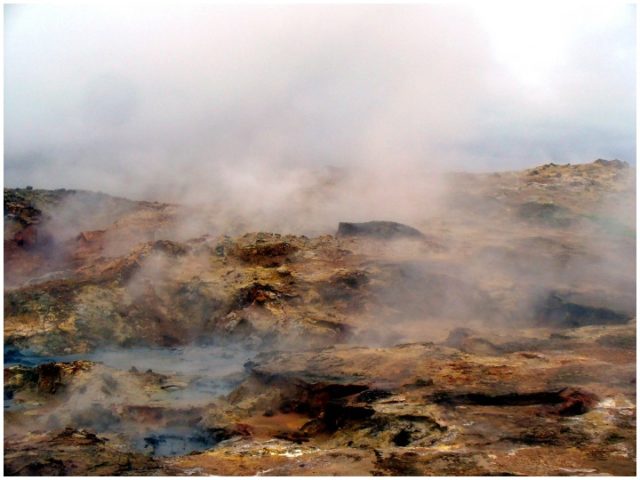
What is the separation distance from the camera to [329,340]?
19.6 metres

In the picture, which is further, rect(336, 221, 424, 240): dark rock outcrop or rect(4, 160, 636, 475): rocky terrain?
rect(336, 221, 424, 240): dark rock outcrop

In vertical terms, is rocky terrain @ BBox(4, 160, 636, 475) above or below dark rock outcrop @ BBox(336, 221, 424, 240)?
below

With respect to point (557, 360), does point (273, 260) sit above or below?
above

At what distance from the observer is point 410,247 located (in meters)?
27.3

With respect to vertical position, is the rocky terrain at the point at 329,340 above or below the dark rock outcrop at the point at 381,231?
below

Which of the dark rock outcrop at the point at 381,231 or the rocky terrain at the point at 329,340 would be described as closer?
the rocky terrain at the point at 329,340

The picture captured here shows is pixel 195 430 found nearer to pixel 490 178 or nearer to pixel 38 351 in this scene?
pixel 38 351

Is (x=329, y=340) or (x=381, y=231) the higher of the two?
(x=381, y=231)

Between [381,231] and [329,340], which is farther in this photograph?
[381,231]

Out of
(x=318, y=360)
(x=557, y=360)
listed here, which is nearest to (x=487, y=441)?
(x=557, y=360)

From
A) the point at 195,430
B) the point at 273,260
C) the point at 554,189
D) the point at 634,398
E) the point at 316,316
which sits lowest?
the point at 195,430

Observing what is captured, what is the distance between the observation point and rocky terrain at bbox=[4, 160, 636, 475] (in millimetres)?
9695

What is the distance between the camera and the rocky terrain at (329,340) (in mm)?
9695

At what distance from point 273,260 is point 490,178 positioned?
21302 mm
